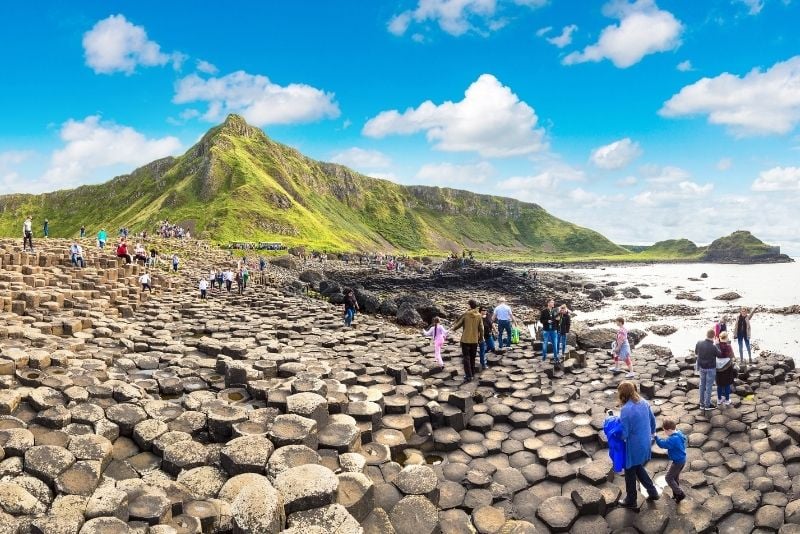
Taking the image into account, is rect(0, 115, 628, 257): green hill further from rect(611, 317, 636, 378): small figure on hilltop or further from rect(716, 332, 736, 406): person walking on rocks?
rect(716, 332, 736, 406): person walking on rocks

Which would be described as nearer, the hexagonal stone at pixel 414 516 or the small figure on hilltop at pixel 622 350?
the hexagonal stone at pixel 414 516

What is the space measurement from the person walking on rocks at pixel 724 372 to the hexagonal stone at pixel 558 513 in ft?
21.6

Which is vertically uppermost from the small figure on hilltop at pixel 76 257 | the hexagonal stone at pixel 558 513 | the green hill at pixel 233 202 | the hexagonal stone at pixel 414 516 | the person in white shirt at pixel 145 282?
the green hill at pixel 233 202

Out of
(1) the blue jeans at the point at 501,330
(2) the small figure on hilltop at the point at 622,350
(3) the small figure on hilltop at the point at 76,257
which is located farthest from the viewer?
(3) the small figure on hilltop at the point at 76,257

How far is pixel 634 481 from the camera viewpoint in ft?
25.7

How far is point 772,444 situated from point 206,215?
4324 inches

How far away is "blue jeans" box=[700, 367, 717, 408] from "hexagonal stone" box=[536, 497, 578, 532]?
6219 mm

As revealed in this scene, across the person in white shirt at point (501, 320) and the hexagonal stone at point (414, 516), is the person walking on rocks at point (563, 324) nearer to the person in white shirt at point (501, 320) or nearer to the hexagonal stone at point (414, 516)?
the person in white shirt at point (501, 320)

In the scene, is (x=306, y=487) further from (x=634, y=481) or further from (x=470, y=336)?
(x=470, y=336)

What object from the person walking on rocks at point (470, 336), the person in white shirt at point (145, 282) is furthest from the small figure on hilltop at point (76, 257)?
the person walking on rocks at point (470, 336)

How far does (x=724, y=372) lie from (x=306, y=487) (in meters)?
11.0

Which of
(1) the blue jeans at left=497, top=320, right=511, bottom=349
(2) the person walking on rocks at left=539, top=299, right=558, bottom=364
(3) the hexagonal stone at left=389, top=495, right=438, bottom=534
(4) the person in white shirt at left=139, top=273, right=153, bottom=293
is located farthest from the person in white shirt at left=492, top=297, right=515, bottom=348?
(4) the person in white shirt at left=139, top=273, right=153, bottom=293

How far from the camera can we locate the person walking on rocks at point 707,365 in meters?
11.8

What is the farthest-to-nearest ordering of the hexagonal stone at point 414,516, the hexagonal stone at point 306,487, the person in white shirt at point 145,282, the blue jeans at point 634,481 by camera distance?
the person in white shirt at point 145,282, the blue jeans at point 634,481, the hexagonal stone at point 414,516, the hexagonal stone at point 306,487
